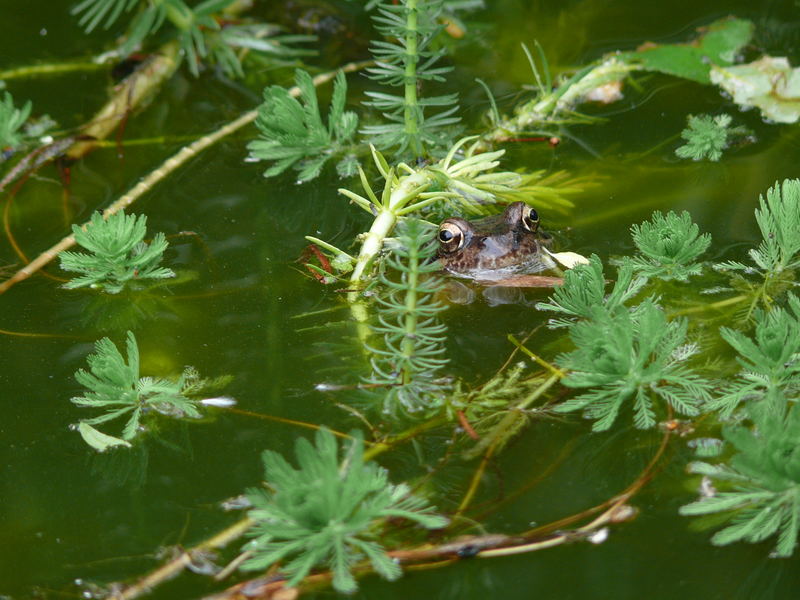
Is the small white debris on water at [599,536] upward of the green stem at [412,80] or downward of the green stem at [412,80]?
downward

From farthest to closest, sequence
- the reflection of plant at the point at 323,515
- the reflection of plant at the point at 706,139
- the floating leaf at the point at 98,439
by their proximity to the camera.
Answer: the reflection of plant at the point at 706,139, the floating leaf at the point at 98,439, the reflection of plant at the point at 323,515

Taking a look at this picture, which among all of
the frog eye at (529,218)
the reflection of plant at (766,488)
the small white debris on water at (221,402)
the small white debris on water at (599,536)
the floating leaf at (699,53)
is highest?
the floating leaf at (699,53)

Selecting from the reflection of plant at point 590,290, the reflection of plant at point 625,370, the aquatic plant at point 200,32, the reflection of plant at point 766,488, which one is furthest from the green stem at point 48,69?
the reflection of plant at point 766,488

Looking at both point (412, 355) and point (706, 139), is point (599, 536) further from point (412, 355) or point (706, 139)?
point (706, 139)

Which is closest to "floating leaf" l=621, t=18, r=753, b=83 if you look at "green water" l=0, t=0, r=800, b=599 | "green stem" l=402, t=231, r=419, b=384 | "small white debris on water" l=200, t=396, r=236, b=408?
"green water" l=0, t=0, r=800, b=599

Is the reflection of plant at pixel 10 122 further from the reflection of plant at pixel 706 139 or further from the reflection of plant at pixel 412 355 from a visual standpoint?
the reflection of plant at pixel 706 139

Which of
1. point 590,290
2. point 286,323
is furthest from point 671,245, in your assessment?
point 286,323
